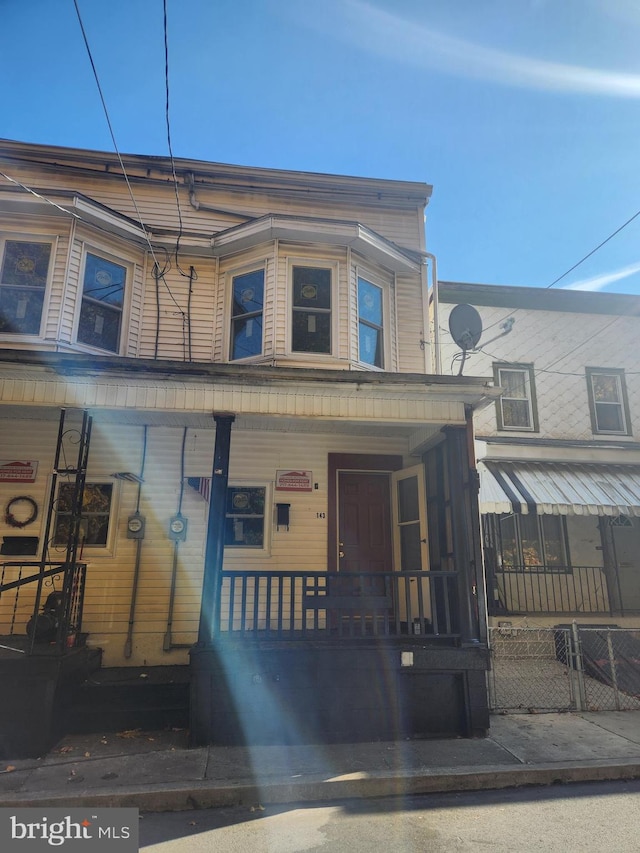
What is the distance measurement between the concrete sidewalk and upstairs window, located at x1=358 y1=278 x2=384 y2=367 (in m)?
5.13

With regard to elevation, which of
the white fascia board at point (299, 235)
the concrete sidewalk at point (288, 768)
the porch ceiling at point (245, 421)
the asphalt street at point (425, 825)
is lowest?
the asphalt street at point (425, 825)

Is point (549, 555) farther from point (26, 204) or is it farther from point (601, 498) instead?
point (26, 204)

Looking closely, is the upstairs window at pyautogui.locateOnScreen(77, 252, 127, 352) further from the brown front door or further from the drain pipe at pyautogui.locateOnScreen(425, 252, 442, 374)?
the drain pipe at pyautogui.locateOnScreen(425, 252, 442, 374)

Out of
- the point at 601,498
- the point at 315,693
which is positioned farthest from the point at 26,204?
the point at 601,498

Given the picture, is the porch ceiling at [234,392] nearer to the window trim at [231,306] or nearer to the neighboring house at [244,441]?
the neighboring house at [244,441]

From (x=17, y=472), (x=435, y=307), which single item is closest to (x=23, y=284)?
(x=17, y=472)

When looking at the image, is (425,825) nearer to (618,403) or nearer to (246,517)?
(246,517)

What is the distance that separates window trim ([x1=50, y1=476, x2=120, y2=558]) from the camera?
686 cm

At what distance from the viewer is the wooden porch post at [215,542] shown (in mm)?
5285

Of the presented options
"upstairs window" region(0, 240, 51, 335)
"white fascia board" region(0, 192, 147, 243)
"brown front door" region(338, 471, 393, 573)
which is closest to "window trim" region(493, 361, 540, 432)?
"brown front door" region(338, 471, 393, 573)

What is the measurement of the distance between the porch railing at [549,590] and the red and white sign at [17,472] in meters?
7.88

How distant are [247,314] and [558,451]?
6742 mm

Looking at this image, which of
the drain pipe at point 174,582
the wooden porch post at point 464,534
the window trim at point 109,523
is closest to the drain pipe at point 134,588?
the window trim at point 109,523

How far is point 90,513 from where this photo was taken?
7.03 m
